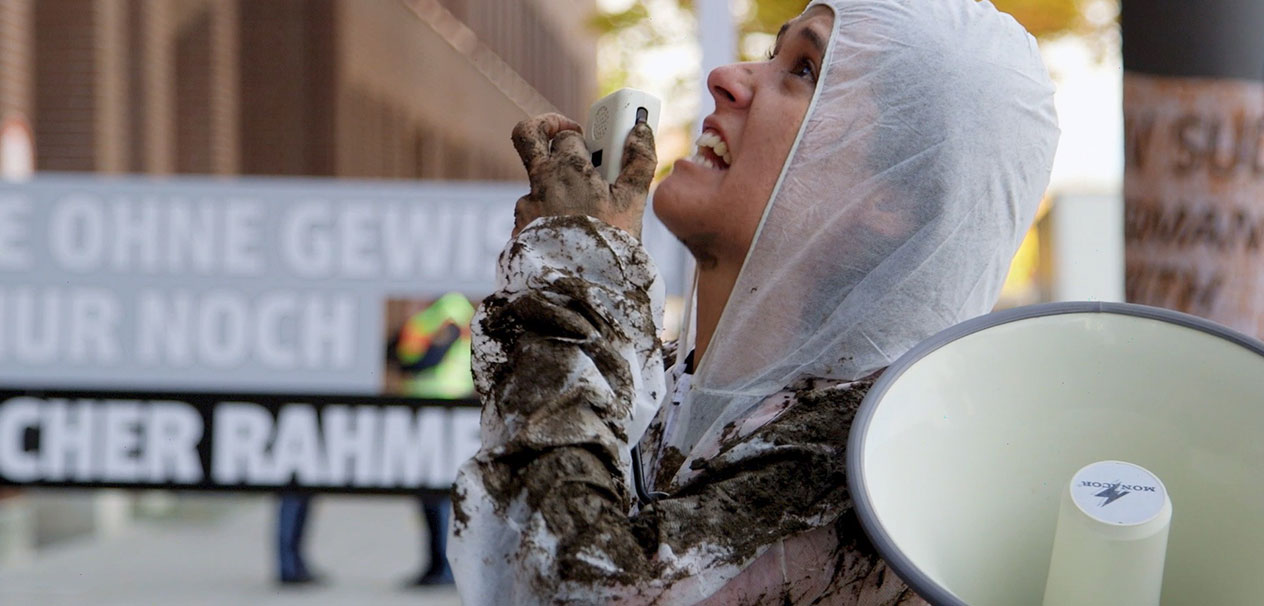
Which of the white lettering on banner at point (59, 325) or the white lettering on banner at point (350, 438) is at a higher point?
the white lettering on banner at point (59, 325)

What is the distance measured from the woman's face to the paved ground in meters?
4.47

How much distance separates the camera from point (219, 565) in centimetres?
826

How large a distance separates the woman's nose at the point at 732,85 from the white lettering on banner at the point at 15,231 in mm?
4908

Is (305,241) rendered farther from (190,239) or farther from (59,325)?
(59,325)

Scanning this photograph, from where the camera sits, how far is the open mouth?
1724 mm

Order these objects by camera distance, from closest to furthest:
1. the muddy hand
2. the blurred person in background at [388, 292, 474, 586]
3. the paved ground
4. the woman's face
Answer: the muddy hand, the woman's face, the blurred person in background at [388, 292, 474, 586], the paved ground

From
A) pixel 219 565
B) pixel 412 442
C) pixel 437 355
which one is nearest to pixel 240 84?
pixel 219 565

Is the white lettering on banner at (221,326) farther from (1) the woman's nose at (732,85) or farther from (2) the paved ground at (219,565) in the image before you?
(1) the woman's nose at (732,85)

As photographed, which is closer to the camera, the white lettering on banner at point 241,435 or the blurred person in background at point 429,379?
the white lettering on banner at point 241,435

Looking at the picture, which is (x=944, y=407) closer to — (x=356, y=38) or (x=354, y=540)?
(x=354, y=540)

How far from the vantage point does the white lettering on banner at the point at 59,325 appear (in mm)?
5891

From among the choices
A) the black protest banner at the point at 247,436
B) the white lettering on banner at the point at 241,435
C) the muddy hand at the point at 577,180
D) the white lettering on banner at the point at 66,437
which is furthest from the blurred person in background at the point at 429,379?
the muddy hand at the point at 577,180

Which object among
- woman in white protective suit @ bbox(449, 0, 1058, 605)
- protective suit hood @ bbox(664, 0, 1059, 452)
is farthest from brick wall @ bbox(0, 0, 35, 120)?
protective suit hood @ bbox(664, 0, 1059, 452)

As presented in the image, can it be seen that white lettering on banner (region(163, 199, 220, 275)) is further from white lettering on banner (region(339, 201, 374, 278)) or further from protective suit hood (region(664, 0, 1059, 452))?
protective suit hood (region(664, 0, 1059, 452))
